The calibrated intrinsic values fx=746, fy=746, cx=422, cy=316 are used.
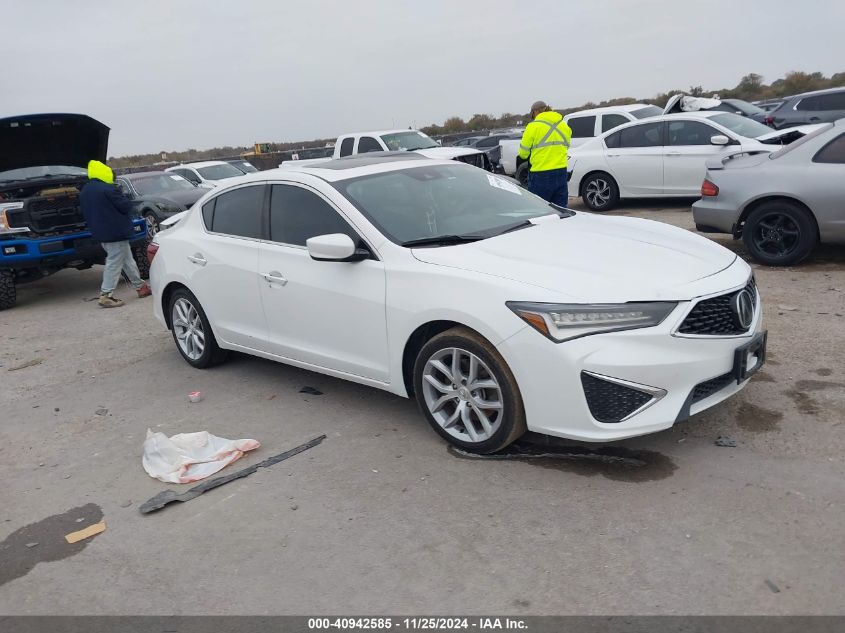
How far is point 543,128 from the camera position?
9484 millimetres

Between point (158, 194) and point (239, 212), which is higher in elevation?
point (239, 212)

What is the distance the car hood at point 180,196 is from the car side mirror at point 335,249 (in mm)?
10743

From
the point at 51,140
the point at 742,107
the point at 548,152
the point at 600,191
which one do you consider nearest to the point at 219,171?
the point at 51,140

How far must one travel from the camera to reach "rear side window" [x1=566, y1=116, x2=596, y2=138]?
15.9 meters

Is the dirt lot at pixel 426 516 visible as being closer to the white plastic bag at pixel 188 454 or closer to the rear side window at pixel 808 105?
the white plastic bag at pixel 188 454

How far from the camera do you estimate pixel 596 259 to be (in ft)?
13.7

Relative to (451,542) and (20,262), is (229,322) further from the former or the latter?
(20,262)

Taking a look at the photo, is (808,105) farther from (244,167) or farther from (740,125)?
(244,167)

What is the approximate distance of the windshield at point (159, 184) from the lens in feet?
50.2

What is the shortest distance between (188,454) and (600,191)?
33.7ft

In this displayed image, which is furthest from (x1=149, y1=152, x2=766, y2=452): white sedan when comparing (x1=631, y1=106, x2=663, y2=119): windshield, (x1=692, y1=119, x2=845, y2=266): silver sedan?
(x1=631, y1=106, x2=663, y2=119): windshield

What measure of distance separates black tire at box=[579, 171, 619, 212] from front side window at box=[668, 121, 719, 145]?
4.04 feet

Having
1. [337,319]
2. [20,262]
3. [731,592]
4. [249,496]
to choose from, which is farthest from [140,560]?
[20,262]

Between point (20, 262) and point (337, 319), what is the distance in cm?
678
